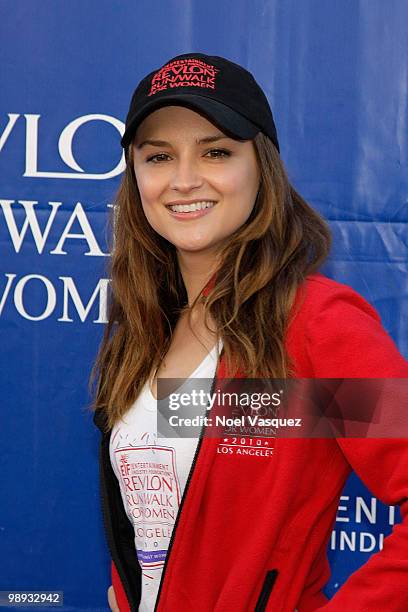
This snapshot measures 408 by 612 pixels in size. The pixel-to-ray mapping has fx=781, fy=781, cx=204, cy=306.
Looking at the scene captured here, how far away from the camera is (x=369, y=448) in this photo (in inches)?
36.9

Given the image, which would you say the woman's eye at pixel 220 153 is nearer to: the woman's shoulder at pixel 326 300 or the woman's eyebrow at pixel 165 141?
the woman's eyebrow at pixel 165 141

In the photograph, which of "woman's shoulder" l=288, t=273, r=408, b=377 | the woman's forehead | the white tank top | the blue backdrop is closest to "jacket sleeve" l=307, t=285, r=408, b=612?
"woman's shoulder" l=288, t=273, r=408, b=377

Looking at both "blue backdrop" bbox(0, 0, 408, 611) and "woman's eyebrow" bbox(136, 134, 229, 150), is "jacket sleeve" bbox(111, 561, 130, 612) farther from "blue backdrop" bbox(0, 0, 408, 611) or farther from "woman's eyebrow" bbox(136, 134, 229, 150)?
"woman's eyebrow" bbox(136, 134, 229, 150)

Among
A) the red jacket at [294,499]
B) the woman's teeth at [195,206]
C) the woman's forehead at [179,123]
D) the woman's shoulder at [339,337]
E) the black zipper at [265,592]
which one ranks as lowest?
the black zipper at [265,592]

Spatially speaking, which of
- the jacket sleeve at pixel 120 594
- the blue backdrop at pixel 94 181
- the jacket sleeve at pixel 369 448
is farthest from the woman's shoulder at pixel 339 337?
the blue backdrop at pixel 94 181

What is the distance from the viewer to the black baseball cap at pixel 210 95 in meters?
1.05

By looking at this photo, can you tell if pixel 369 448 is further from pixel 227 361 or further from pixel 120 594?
pixel 120 594

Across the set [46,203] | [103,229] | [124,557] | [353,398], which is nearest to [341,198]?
[103,229]

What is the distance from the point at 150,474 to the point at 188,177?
42cm

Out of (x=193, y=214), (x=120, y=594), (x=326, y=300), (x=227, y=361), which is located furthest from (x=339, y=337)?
(x=120, y=594)

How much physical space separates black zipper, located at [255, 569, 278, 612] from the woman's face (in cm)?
46

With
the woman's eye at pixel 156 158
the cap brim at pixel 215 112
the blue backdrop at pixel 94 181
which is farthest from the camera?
the blue backdrop at pixel 94 181

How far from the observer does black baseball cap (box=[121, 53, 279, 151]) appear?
1.05m

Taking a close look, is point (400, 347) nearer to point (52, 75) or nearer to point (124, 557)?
point (124, 557)
